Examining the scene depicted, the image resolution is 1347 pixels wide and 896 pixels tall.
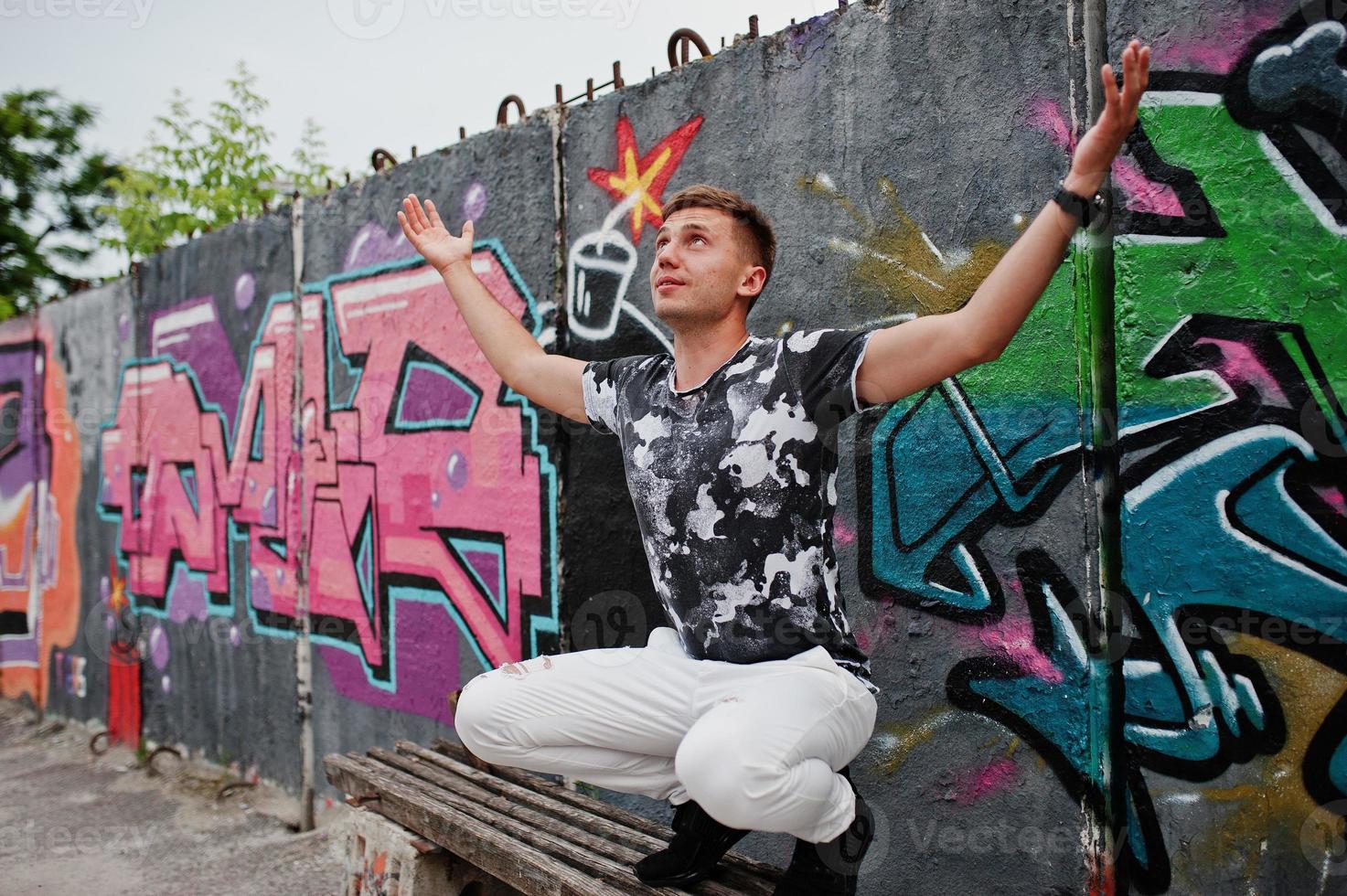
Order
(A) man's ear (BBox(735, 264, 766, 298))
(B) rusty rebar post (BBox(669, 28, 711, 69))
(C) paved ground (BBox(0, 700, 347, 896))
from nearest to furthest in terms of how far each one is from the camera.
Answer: (A) man's ear (BBox(735, 264, 766, 298)) < (B) rusty rebar post (BBox(669, 28, 711, 69)) < (C) paved ground (BBox(0, 700, 347, 896))

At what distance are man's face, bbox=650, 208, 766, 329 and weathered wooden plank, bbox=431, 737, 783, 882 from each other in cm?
130

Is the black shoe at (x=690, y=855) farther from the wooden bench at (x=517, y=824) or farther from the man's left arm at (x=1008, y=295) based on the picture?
the man's left arm at (x=1008, y=295)

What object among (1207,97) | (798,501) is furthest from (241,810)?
(1207,97)

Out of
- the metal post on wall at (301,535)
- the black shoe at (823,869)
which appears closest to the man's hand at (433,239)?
the black shoe at (823,869)

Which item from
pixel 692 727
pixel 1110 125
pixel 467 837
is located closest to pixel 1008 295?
pixel 1110 125

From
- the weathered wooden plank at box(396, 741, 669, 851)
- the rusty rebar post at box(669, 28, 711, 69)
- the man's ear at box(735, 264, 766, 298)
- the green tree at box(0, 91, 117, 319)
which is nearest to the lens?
the man's ear at box(735, 264, 766, 298)

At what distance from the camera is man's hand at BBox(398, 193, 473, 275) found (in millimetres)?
2699

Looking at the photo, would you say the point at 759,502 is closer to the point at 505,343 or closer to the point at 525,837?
the point at 505,343

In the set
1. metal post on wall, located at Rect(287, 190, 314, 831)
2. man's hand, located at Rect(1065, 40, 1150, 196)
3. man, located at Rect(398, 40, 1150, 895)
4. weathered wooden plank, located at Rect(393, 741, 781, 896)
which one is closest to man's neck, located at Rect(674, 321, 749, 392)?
man, located at Rect(398, 40, 1150, 895)

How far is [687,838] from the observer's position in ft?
7.39

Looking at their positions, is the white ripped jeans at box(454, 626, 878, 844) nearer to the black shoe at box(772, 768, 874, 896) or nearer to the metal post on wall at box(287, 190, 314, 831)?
the black shoe at box(772, 768, 874, 896)

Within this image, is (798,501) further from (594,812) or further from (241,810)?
(241,810)

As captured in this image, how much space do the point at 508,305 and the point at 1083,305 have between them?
230 centimetres

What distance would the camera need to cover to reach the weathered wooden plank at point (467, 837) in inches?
90.9
